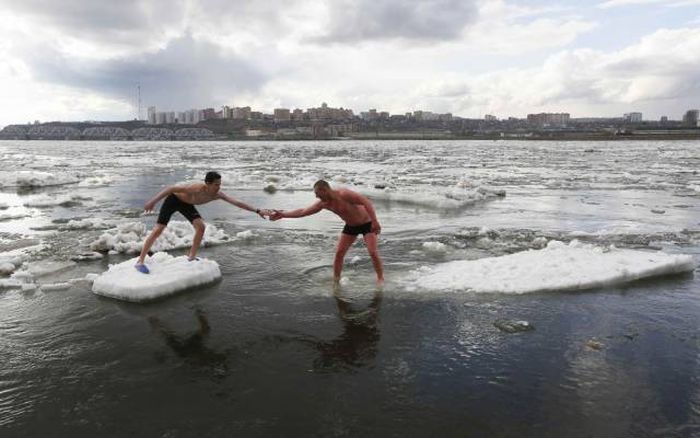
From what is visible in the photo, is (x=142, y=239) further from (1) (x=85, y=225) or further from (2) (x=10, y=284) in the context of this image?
(1) (x=85, y=225)

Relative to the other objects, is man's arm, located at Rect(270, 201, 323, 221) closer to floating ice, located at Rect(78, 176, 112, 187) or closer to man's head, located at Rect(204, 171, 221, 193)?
man's head, located at Rect(204, 171, 221, 193)

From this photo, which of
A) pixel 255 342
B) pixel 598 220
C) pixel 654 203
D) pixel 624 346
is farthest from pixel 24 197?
pixel 654 203

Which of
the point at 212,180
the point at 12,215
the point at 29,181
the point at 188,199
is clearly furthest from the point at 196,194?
the point at 29,181

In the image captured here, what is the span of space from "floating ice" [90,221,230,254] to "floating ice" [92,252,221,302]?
6.66 ft

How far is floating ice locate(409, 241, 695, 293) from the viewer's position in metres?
7.89

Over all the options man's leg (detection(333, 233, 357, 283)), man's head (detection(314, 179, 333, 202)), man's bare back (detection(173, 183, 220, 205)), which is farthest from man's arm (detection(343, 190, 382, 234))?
man's bare back (detection(173, 183, 220, 205))

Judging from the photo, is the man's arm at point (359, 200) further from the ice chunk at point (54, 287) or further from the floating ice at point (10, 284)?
the floating ice at point (10, 284)

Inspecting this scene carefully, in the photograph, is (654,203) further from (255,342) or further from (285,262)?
(255,342)

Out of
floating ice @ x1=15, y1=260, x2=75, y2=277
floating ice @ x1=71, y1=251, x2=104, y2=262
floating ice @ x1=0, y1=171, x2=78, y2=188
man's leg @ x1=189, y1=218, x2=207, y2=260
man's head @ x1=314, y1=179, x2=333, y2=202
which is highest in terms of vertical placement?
man's head @ x1=314, y1=179, x2=333, y2=202

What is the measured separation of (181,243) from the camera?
1079 cm

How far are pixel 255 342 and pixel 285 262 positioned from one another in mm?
3711

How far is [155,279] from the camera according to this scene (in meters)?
7.64

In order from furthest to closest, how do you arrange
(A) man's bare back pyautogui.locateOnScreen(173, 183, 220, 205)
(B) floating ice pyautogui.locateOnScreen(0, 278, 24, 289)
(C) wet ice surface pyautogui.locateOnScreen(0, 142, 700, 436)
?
(A) man's bare back pyautogui.locateOnScreen(173, 183, 220, 205)
(B) floating ice pyautogui.locateOnScreen(0, 278, 24, 289)
(C) wet ice surface pyautogui.locateOnScreen(0, 142, 700, 436)

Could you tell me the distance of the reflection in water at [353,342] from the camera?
17.8ft
